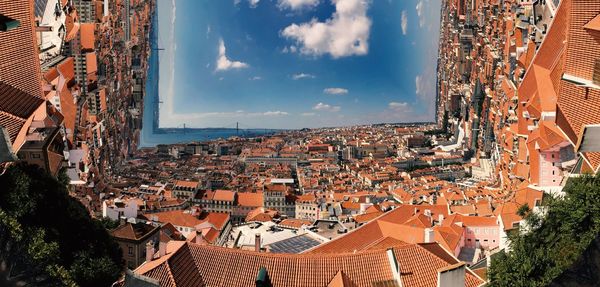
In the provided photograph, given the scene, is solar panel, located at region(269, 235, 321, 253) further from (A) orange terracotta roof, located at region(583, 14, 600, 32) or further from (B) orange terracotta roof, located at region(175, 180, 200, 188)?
(B) orange terracotta roof, located at region(175, 180, 200, 188)

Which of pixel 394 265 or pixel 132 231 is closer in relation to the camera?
pixel 394 265

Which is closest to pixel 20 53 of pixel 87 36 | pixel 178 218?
pixel 87 36

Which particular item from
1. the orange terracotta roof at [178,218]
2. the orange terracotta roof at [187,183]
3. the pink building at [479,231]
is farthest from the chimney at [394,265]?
the orange terracotta roof at [187,183]

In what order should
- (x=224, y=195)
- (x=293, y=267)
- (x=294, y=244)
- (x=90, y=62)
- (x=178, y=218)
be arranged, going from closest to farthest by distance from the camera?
(x=293, y=267) < (x=294, y=244) < (x=90, y=62) < (x=178, y=218) < (x=224, y=195)

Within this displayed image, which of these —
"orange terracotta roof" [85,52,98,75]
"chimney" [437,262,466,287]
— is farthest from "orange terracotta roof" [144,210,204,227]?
"chimney" [437,262,466,287]

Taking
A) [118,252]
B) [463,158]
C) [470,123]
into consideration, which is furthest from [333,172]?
[118,252]

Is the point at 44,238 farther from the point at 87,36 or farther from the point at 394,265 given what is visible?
the point at 87,36
